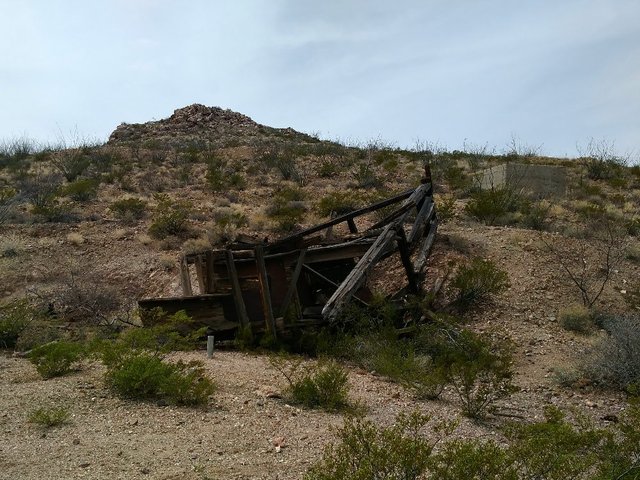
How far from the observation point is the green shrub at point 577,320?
1023 centimetres

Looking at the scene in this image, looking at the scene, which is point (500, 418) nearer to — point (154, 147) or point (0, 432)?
point (0, 432)

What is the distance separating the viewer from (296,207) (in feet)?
59.6

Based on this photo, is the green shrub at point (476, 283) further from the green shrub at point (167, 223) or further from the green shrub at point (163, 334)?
the green shrub at point (167, 223)

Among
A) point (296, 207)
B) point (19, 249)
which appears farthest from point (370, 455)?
point (296, 207)

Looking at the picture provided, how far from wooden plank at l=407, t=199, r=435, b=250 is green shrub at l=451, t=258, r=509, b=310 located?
1.02 m

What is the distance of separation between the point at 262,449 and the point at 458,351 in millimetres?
3838

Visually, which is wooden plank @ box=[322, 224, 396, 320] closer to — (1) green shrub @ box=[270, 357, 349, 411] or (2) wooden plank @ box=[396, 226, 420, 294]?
(2) wooden plank @ box=[396, 226, 420, 294]

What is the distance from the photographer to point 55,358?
7172 mm

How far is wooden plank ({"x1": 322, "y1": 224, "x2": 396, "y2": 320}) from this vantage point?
845 cm

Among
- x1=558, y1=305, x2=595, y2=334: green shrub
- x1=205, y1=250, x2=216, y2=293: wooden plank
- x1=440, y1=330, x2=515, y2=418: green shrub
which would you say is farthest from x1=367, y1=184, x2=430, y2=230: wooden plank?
x1=558, y1=305, x2=595, y2=334: green shrub

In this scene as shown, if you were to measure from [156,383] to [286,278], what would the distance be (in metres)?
3.94

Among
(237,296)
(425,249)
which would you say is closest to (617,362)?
(425,249)

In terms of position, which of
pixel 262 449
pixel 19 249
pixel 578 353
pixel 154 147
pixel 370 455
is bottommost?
pixel 578 353

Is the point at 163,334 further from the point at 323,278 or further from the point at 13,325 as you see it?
the point at 13,325
